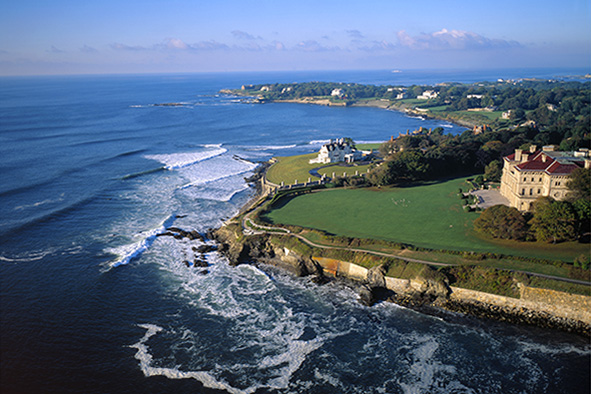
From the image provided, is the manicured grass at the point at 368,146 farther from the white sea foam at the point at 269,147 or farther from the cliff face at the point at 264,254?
the cliff face at the point at 264,254

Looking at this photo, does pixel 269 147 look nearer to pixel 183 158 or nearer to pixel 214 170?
pixel 183 158

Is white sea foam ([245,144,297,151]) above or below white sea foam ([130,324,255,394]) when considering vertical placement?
above

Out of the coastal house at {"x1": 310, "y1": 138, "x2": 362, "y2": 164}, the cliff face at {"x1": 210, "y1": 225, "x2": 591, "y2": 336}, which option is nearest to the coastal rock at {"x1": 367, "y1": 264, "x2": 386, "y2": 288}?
the cliff face at {"x1": 210, "y1": 225, "x2": 591, "y2": 336}

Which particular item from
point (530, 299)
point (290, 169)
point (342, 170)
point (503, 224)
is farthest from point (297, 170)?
point (530, 299)

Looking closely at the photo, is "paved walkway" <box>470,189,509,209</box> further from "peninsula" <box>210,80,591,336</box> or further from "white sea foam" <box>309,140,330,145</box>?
"white sea foam" <box>309,140,330,145</box>

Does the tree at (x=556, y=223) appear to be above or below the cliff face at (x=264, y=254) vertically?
above

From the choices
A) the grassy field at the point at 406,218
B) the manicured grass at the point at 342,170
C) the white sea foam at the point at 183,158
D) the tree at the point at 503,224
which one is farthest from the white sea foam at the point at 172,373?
the white sea foam at the point at 183,158
